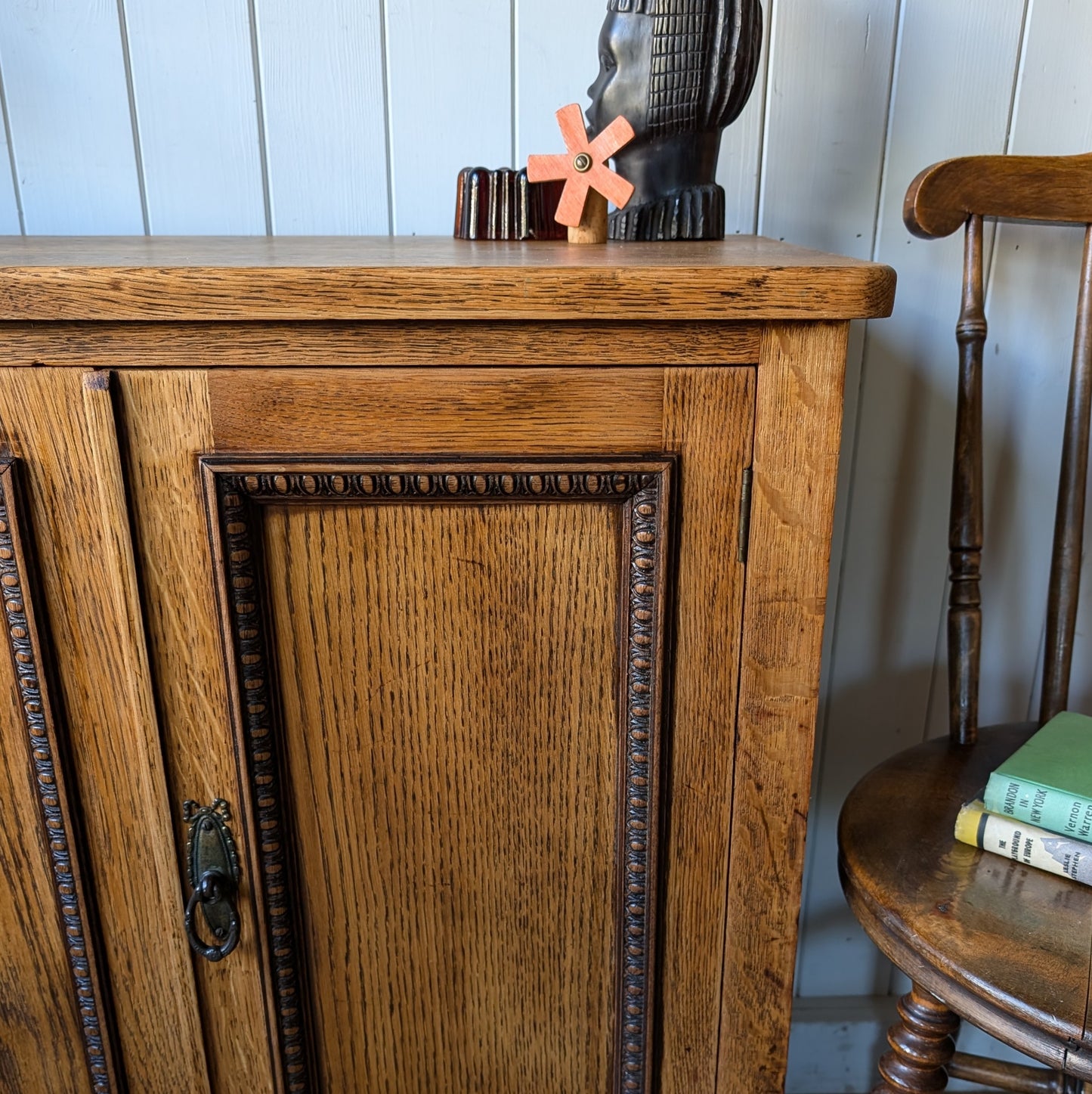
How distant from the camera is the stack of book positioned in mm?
679

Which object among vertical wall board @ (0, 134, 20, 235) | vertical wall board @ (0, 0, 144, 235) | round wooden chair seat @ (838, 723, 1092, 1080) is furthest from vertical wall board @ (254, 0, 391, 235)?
round wooden chair seat @ (838, 723, 1092, 1080)

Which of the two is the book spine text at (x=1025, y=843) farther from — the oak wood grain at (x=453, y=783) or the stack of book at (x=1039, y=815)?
the oak wood grain at (x=453, y=783)

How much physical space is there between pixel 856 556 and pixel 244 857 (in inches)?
28.2

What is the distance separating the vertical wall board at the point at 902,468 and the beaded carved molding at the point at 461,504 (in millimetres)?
A: 516

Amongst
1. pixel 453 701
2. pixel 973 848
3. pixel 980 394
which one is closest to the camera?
pixel 453 701

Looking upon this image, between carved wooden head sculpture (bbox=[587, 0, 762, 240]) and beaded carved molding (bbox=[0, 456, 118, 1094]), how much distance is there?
51 cm

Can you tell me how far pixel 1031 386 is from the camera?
986mm

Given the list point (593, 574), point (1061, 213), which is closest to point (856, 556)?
point (1061, 213)

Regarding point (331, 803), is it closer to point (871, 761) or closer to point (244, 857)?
point (244, 857)

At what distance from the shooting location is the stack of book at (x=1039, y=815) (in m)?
0.68

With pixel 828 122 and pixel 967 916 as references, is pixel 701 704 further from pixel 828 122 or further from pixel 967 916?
pixel 828 122

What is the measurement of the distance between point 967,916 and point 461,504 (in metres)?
0.45

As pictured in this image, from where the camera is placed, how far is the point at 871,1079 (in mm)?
1204

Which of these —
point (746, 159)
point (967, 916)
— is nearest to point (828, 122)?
point (746, 159)
